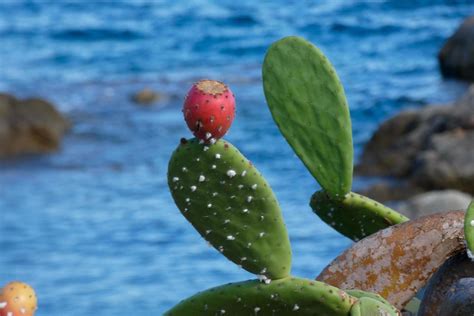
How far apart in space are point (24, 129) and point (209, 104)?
1954cm

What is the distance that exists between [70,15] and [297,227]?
25050 mm

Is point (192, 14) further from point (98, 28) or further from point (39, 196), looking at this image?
point (39, 196)

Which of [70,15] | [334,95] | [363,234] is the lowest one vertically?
[70,15]

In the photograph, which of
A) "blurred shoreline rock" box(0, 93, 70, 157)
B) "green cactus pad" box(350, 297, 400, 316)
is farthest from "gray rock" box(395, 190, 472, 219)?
"green cactus pad" box(350, 297, 400, 316)

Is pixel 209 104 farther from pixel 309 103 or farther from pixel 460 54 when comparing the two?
pixel 460 54

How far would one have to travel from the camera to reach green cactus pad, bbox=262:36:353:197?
11.2 ft

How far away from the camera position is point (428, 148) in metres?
16.1

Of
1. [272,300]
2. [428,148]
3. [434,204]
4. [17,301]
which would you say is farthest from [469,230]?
[428,148]

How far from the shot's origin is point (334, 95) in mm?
3445

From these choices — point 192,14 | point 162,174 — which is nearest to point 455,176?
point 162,174

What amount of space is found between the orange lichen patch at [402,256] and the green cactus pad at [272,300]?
0.58 metres

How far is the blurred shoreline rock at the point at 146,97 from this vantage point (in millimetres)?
25812

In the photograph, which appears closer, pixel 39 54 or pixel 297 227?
pixel 297 227

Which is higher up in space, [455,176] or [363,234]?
[363,234]
